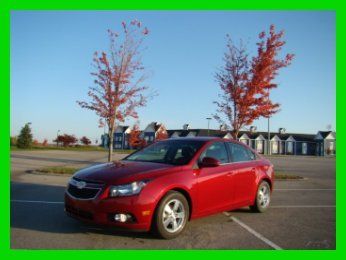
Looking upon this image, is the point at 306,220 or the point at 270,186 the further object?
the point at 270,186

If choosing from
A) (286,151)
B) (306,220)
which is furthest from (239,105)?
(286,151)

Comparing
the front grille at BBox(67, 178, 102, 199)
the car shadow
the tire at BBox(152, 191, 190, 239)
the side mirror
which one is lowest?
the car shadow

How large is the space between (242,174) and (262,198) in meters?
1.07

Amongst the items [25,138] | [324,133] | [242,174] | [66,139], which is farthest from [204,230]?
[324,133]

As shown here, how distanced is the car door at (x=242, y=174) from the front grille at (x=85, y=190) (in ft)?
9.00

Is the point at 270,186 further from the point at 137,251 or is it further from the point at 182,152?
the point at 137,251

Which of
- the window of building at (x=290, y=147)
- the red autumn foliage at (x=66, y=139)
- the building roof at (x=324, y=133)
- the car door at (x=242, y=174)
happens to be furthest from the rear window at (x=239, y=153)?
the building roof at (x=324, y=133)

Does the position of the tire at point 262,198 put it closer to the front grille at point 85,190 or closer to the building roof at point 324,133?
the front grille at point 85,190

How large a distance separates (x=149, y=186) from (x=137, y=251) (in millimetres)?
938

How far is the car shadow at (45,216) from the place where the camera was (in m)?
5.77

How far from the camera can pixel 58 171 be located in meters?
14.7

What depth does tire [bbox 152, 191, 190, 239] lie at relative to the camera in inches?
212

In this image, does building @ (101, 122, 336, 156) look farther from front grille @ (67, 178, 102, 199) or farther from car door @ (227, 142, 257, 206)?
front grille @ (67, 178, 102, 199)

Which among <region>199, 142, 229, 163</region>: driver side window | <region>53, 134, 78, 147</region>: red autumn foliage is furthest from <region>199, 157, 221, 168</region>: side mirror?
<region>53, 134, 78, 147</region>: red autumn foliage
